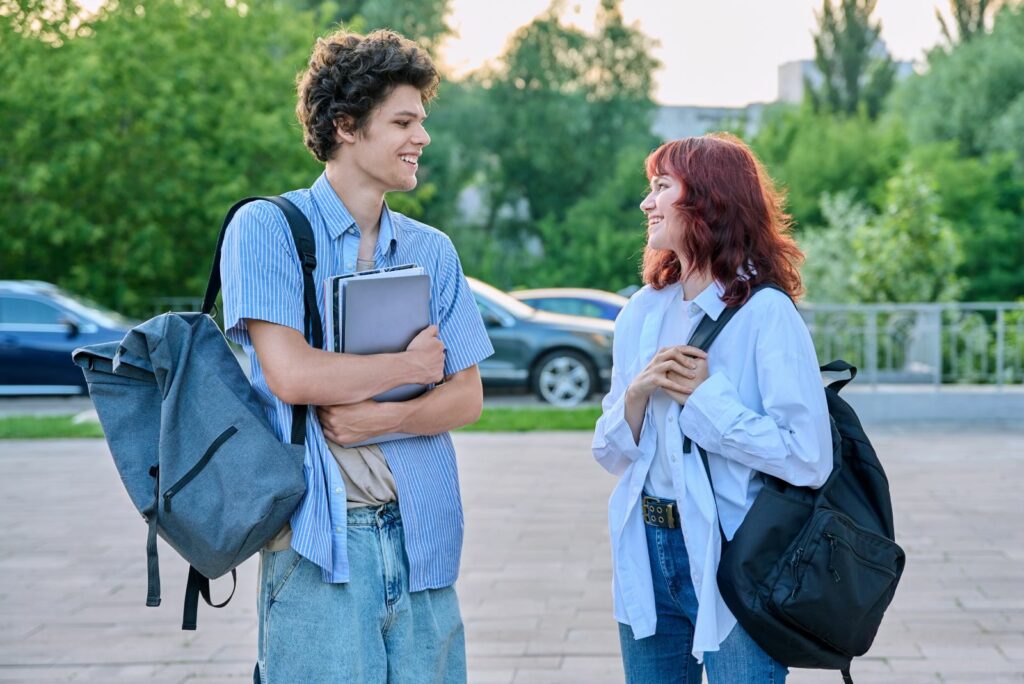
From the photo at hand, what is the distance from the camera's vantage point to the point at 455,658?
2.90 metres

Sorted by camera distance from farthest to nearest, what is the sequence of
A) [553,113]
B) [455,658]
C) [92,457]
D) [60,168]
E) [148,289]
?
[553,113], [148,289], [60,168], [92,457], [455,658]

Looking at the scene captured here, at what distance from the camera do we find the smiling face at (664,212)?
2.96 m

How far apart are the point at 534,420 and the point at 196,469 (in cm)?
1082

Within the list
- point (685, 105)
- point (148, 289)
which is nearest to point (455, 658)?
point (148, 289)

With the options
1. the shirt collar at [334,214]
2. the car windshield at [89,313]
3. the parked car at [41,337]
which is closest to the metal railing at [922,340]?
the parked car at [41,337]

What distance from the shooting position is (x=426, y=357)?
2.81m

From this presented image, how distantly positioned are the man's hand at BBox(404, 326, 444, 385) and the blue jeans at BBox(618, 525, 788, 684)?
0.59 meters

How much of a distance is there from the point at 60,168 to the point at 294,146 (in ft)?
17.6

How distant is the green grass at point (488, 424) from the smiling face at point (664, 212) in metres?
9.96

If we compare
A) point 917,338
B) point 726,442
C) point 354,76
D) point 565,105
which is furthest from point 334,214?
point 565,105

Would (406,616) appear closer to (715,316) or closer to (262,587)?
(262,587)

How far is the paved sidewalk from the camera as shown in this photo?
5.19m

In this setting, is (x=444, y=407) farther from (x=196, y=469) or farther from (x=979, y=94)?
(x=979, y=94)

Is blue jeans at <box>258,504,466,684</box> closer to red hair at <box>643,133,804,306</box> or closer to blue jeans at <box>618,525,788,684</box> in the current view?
blue jeans at <box>618,525,788,684</box>
